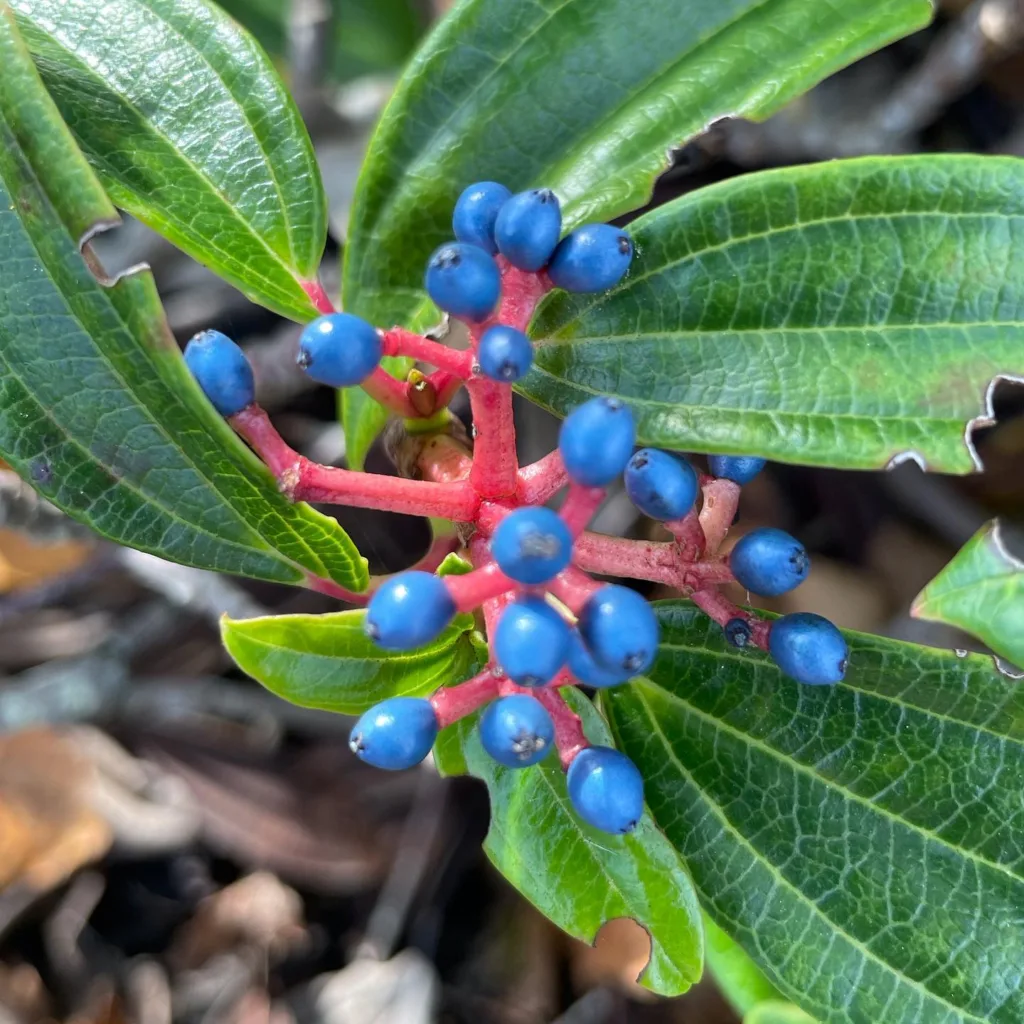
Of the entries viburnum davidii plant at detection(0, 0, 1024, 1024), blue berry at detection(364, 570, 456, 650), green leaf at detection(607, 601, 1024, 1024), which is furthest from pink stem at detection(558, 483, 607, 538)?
green leaf at detection(607, 601, 1024, 1024)

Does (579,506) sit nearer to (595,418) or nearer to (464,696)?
(595,418)

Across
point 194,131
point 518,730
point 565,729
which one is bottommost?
point 565,729

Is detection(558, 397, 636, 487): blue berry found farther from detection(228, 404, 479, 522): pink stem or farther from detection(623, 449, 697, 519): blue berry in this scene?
detection(228, 404, 479, 522): pink stem

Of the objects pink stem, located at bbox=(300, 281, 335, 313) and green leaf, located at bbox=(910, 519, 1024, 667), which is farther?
pink stem, located at bbox=(300, 281, 335, 313)

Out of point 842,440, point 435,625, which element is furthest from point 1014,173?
point 435,625

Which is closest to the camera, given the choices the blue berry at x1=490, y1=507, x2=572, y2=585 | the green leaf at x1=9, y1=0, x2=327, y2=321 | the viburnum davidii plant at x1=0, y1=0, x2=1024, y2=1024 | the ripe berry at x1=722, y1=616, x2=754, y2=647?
the blue berry at x1=490, y1=507, x2=572, y2=585

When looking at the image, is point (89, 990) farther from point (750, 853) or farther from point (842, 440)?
point (842, 440)

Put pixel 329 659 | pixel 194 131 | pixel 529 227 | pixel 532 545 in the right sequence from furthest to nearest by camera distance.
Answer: pixel 194 131 → pixel 329 659 → pixel 529 227 → pixel 532 545

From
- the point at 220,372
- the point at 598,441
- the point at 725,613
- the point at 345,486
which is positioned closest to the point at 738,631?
the point at 725,613
